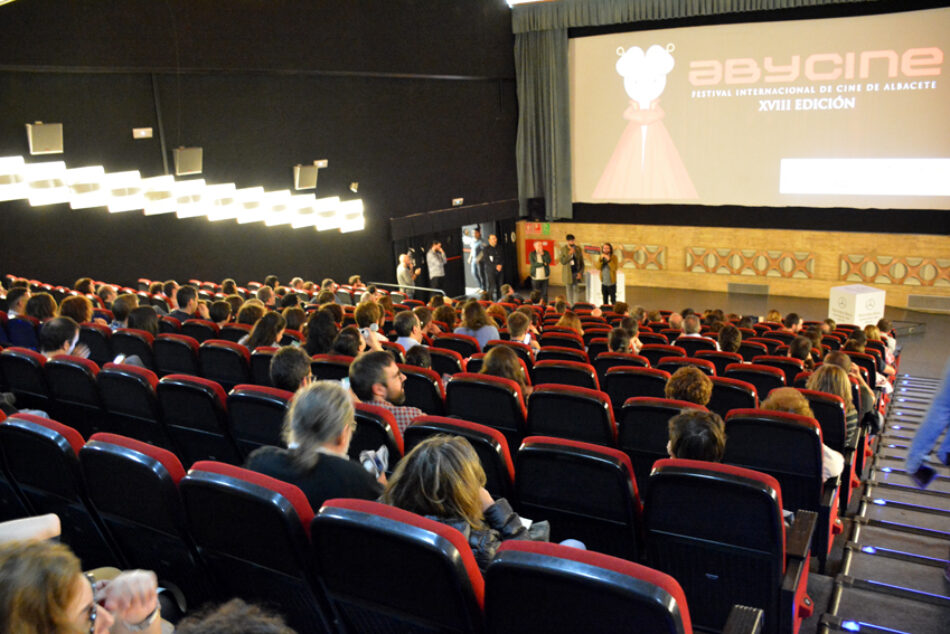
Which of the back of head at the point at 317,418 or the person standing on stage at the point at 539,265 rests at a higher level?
the back of head at the point at 317,418

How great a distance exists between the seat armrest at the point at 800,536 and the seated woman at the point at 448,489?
3.52ft

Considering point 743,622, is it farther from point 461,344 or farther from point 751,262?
point 751,262

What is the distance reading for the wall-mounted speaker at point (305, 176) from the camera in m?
12.7

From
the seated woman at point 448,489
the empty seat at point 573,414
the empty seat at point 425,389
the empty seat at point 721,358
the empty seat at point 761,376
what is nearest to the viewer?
the seated woman at point 448,489

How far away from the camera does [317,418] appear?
2801 millimetres

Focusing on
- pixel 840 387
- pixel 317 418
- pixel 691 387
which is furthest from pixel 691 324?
pixel 317 418

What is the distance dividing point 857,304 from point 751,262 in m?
3.80

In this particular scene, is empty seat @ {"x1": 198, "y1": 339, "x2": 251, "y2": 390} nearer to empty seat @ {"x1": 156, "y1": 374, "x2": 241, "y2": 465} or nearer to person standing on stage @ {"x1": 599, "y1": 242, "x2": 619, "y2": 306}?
empty seat @ {"x1": 156, "y1": 374, "x2": 241, "y2": 465}

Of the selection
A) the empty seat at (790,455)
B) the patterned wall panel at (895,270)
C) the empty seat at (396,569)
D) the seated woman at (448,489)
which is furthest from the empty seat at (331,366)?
the patterned wall panel at (895,270)

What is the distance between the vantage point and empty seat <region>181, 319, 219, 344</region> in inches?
249

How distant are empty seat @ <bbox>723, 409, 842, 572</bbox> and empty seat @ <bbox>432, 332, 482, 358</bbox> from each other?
292 centimetres

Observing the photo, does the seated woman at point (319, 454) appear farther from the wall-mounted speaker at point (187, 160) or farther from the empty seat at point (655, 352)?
the wall-mounted speaker at point (187, 160)

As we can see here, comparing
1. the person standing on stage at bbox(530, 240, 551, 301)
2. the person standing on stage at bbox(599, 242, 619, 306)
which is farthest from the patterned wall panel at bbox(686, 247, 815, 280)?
the person standing on stage at bbox(530, 240, 551, 301)

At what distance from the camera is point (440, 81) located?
15.6 meters
